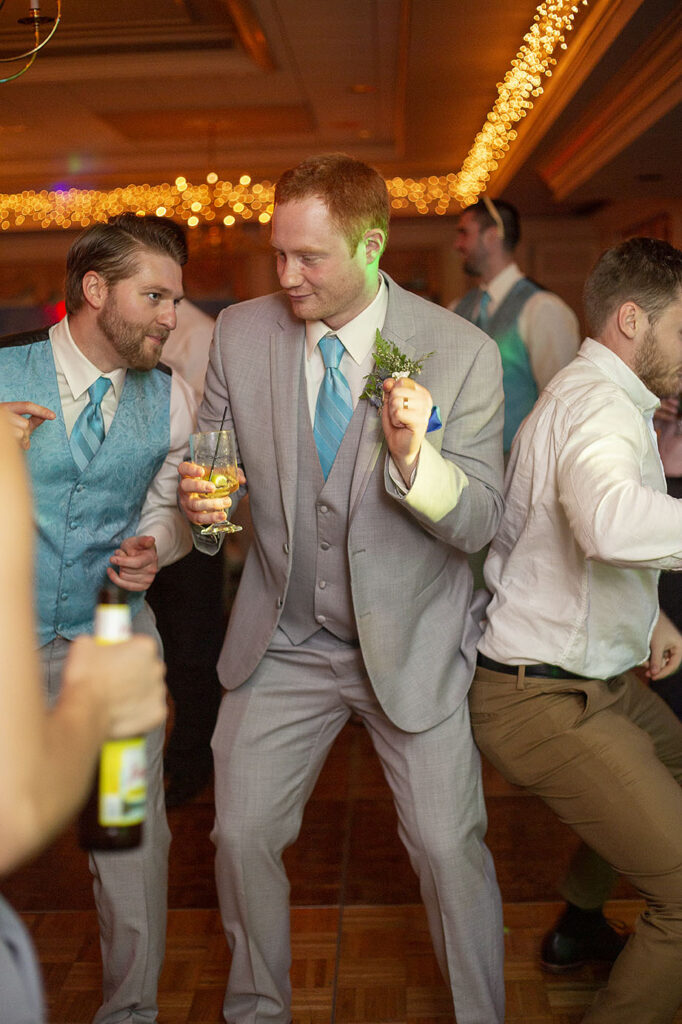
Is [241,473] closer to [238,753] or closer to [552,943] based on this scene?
[238,753]

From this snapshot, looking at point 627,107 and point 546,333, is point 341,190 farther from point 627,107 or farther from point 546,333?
point 627,107

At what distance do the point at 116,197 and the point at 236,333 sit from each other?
9746 mm

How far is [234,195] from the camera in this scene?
10.4m

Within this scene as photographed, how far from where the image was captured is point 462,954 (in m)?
2.21

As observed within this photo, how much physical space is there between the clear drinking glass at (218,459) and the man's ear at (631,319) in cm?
88

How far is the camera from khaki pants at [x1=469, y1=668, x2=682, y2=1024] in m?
2.03

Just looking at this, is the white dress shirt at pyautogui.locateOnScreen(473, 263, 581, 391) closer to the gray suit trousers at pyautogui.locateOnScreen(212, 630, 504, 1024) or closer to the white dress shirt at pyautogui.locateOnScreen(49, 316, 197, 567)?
the white dress shirt at pyautogui.locateOnScreen(49, 316, 197, 567)

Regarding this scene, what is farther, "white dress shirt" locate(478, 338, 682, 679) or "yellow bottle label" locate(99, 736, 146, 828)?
"white dress shirt" locate(478, 338, 682, 679)

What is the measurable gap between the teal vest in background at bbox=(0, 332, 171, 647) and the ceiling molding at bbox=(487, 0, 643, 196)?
3.43 m

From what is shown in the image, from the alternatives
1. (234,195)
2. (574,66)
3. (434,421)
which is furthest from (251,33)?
(434,421)

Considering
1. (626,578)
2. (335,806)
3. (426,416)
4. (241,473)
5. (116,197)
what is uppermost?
(116,197)

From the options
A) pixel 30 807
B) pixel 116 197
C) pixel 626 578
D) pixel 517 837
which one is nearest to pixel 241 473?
pixel 626 578

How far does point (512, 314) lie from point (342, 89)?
12.6ft

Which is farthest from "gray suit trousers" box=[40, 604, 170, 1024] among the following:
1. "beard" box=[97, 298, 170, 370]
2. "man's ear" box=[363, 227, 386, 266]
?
"man's ear" box=[363, 227, 386, 266]
